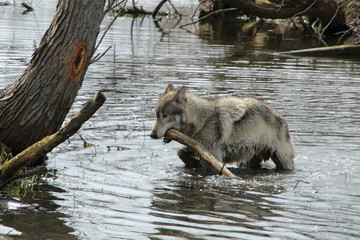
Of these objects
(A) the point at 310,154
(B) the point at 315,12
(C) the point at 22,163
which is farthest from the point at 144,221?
(B) the point at 315,12

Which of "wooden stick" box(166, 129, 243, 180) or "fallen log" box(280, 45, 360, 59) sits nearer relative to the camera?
"wooden stick" box(166, 129, 243, 180)

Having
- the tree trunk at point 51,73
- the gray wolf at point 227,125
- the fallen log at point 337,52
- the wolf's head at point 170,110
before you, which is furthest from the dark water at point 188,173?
the fallen log at point 337,52

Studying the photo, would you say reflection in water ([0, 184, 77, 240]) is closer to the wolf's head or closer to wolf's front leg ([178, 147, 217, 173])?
the wolf's head

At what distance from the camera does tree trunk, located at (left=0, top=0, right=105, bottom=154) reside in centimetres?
700

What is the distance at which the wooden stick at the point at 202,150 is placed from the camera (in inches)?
285

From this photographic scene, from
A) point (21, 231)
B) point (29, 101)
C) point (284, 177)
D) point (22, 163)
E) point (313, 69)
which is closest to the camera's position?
point (21, 231)

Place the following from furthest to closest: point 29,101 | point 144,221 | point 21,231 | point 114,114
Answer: point 114,114 → point 29,101 → point 144,221 → point 21,231

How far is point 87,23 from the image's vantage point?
707cm

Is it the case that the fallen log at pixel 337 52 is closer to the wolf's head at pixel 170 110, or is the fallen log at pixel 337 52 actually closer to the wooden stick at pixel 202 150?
the wolf's head at pixel 170 110

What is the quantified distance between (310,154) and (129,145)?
321 centimetres

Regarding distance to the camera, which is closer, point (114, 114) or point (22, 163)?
point (22, 163)

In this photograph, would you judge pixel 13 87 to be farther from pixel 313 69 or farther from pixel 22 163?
pixel 313 69

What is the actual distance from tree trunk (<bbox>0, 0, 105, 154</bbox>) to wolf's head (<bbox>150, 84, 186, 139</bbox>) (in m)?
1.37

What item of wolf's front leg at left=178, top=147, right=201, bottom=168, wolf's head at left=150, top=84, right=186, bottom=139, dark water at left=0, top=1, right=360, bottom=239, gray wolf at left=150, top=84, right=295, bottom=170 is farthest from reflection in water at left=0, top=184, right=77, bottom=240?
wolf's front leg at left=178, top=147, right=201, bottom=168
